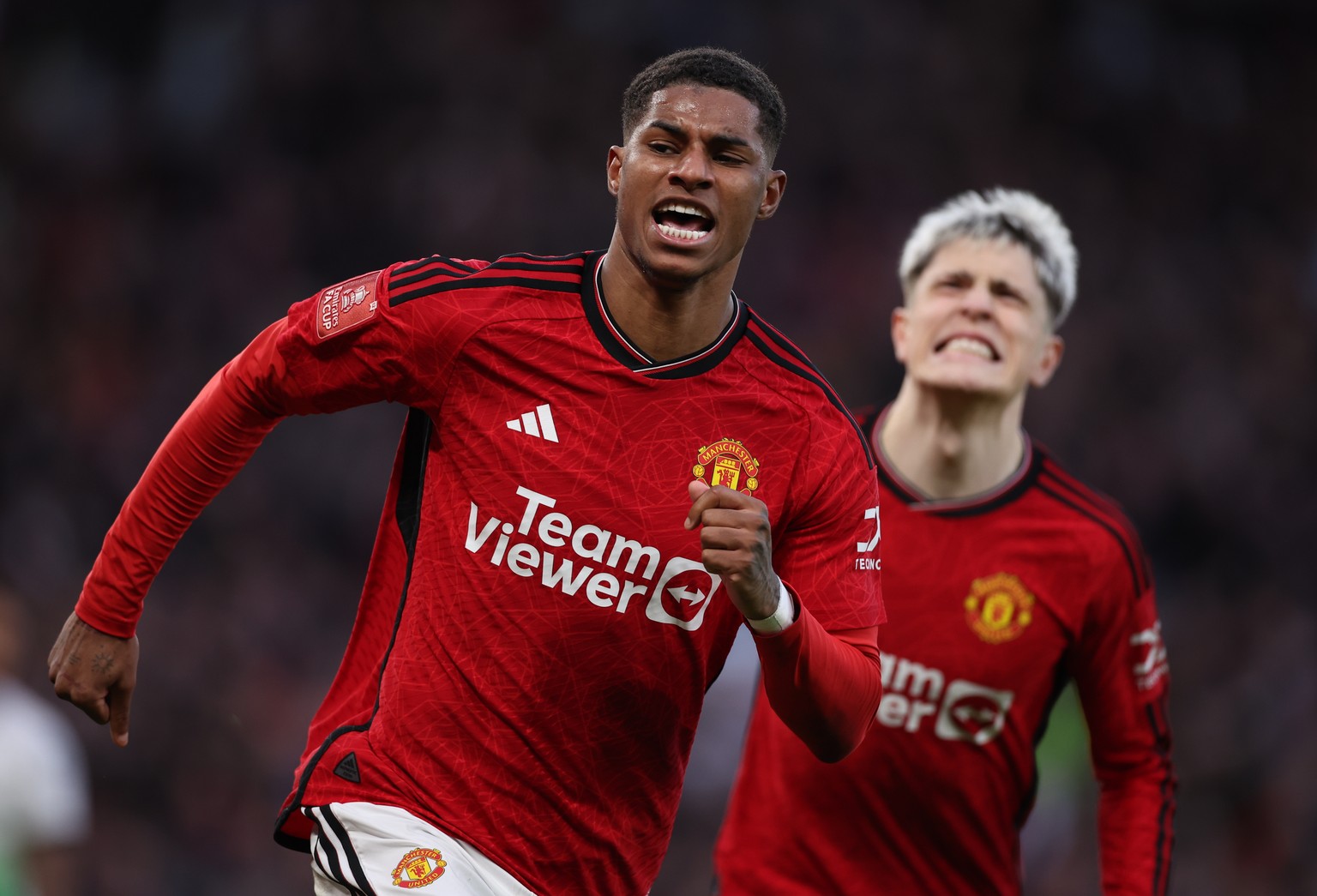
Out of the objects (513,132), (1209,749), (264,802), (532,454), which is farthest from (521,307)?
(513,132)

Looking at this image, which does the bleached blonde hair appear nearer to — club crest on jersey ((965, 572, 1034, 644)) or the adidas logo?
club crest on jersey ((965, 572, 1034, 644))

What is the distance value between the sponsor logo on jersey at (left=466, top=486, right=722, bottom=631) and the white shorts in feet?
1.71

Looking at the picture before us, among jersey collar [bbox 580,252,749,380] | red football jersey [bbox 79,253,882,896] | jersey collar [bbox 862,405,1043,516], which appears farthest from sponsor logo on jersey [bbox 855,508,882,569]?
jersey collar [bbox 862,405,1043,516]

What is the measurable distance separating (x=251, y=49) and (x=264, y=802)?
6.09 m

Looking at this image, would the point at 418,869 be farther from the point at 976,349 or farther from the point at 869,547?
the point at 976,349

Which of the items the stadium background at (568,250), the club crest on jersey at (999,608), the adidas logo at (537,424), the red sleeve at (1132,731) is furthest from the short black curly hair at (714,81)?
the stadium background at (568,250)

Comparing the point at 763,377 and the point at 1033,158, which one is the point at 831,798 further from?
the point at 1033,158

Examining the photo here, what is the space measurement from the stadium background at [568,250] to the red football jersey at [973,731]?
14.6ft

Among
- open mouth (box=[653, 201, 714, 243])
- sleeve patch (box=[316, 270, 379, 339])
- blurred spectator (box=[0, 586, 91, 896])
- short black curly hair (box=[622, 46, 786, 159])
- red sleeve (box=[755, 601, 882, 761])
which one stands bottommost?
blurred spectator (box=[0, 586, 91, 896])

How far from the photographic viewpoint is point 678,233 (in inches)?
129

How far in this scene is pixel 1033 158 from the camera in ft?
45.2

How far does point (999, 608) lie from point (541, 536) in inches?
65.9

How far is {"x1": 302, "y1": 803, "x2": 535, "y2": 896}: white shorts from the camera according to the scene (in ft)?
10.4

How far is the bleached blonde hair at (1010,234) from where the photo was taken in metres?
4.95
